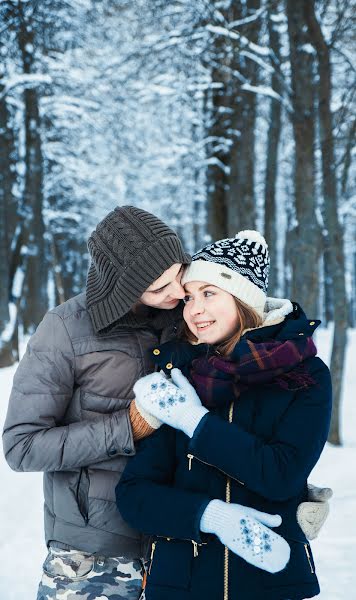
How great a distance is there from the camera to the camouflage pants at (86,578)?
2.42m

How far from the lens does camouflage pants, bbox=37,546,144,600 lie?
2424 mm

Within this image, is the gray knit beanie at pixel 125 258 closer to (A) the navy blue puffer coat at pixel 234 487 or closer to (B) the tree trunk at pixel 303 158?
(A) the navy blue puffer coat at pixel 234 487

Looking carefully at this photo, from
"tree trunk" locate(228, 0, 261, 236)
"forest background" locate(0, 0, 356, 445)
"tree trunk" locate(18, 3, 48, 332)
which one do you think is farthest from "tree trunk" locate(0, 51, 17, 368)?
"tree trunk" locate(228, 0, 261, 236)

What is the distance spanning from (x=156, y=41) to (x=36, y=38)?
165 inches

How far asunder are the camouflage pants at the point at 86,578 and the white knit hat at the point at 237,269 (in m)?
1.15

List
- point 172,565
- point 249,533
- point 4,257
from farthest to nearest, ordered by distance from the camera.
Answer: point 4,257, point 172,565, point 249,533

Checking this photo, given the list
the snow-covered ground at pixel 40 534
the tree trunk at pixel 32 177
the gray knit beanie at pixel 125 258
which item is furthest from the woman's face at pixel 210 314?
the tree trunk at pixel 32 177

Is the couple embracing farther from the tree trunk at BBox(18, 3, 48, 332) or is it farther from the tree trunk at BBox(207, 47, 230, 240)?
the tree trunk at BBox(207, 47, 230, 240)

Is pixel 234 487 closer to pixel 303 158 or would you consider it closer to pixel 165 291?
pixel 165 291

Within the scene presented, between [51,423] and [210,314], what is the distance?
2.46ft

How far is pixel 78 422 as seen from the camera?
2410mm

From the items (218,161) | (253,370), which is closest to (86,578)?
(253,370)

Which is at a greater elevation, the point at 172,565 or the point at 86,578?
the point at 172,565

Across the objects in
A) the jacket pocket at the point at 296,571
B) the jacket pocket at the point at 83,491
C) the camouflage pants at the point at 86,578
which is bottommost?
the camouflage pants at the point at 86,578
